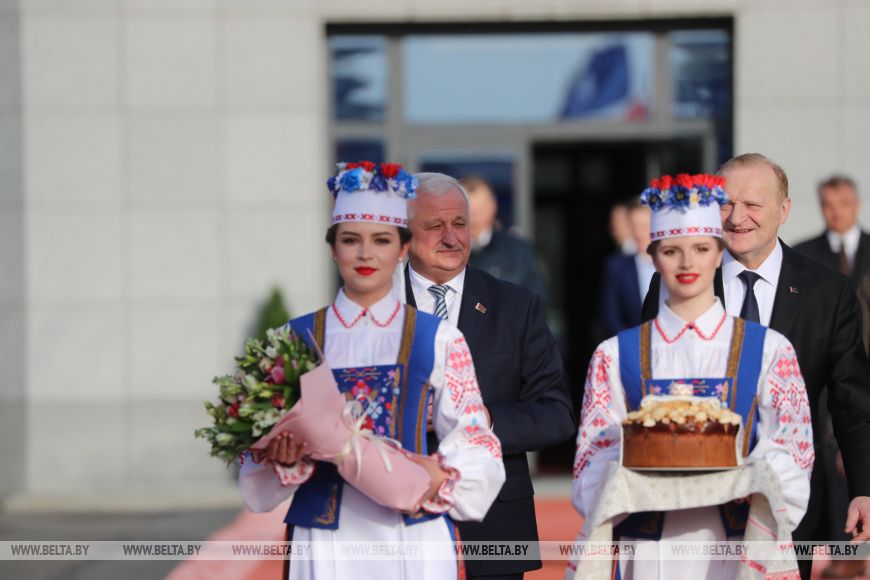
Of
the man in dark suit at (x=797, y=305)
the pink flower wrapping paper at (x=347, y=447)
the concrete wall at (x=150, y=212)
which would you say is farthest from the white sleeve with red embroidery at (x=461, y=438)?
the concrete wall at (x=150, y=212)

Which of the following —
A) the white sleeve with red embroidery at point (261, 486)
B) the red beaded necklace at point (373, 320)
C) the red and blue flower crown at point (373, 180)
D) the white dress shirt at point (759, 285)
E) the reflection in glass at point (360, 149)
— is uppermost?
the reflection in glass at point (360, 149)

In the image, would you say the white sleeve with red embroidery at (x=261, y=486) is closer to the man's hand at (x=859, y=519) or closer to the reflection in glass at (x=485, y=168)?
the man's hand at (x=859, y=519)

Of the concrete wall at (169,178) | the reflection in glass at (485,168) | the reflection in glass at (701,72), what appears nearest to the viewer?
the concrete wall at (169,178)

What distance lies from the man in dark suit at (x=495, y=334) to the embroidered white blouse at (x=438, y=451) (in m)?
0.63

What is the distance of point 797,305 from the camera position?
5.02 m

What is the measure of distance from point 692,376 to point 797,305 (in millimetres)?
854

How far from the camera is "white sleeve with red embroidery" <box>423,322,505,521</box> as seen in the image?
4.28 m

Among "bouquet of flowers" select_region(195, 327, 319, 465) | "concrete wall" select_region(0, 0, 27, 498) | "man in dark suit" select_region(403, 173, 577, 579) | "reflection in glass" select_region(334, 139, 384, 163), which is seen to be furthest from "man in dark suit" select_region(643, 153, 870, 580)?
"concrete wall" select_region(0, 0, 27, 498)

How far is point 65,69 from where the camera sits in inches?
473

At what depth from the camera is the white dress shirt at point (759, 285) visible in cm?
500

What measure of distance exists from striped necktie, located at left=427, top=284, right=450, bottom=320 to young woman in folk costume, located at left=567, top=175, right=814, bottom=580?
880 millimetres

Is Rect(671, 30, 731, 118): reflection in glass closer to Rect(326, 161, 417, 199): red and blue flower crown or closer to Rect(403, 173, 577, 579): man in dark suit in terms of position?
Rect(403, 173, 577, 579): man in dark suit

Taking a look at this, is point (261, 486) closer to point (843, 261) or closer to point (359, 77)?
point (843, 261)

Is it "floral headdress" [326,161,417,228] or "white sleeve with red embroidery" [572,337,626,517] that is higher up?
"floral headdress" [326,161,417,228]
